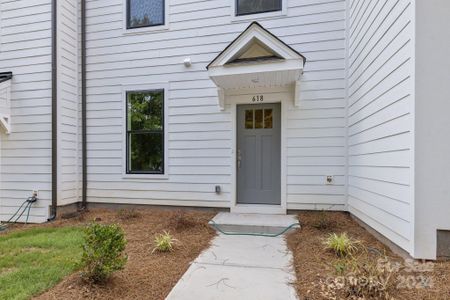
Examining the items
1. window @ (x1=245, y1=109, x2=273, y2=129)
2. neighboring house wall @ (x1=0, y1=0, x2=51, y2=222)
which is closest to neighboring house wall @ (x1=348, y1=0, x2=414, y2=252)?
window @ (x1=245, y1=109, x2=273, y2=129)

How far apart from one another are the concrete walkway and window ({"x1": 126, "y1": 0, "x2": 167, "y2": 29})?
4.80 meters

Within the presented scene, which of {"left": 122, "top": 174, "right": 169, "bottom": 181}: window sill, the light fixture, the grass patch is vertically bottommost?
the grass patch

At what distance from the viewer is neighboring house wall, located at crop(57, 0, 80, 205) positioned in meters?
5.78

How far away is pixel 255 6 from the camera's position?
554 centimetres

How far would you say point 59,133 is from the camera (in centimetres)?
574

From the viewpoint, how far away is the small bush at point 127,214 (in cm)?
532

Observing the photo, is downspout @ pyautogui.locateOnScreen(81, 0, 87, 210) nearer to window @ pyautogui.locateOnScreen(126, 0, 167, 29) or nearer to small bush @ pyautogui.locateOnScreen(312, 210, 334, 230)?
window @ pyautogui.locateOnScreen(126, 0, 167, 29)

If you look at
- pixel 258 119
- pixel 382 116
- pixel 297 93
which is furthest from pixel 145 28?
pixel 382 116

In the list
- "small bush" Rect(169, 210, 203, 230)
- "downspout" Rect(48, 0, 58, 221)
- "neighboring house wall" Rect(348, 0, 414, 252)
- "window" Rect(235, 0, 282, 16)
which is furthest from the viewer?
"downspout" Rect(48, 0, 58, 221)

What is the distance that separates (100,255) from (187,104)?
149 inches

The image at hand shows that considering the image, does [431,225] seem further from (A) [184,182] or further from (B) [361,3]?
(A) [184,182]

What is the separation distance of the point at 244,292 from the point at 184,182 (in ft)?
11.3

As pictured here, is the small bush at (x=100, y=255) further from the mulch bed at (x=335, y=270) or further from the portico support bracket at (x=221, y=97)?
the portico support bracket at (x=221, y=97)

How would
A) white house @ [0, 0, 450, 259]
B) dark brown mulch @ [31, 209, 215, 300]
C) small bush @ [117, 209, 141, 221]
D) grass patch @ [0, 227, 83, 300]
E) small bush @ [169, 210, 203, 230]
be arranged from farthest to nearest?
small bush @ [117, 209, 141, 221]
white house @ [0, 0, 450, 259]
small bush @ [169, 210, 203, 230]
grass patch @ [0, 227, 83, 300]
dark brown mulch @ [31, 209, 215, 300]
